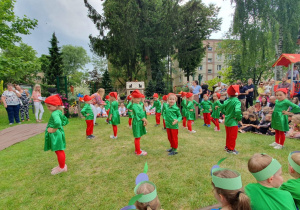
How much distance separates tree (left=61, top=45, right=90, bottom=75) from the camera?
173 ft

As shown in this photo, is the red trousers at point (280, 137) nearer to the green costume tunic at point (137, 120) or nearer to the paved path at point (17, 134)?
the green costume tunic at point (137, 120)

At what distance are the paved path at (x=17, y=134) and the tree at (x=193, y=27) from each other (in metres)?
19.7

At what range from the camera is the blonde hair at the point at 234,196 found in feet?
5.00

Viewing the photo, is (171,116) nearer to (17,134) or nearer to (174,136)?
(174,136)

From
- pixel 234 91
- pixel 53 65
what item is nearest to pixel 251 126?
pixel 234 91

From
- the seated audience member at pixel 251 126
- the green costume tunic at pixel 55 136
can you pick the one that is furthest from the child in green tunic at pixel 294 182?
the seated audience member at pixel 251 126

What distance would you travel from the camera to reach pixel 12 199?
10.5 ft

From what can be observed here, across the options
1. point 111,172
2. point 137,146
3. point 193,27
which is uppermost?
point 193,27

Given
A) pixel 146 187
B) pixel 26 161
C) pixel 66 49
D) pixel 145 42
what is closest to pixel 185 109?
pixel 26 161

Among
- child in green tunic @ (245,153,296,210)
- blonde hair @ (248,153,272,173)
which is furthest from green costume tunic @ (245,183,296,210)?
blonde hair @ (248,153,272,173)

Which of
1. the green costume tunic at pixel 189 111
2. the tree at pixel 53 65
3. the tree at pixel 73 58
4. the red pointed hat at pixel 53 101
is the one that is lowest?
the green costume tunic at pixel 189 111

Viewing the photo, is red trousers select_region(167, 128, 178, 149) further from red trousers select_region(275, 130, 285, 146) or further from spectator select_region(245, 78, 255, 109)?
spectator select_region(245, 78, 255, 109)

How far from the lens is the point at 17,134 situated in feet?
25.4

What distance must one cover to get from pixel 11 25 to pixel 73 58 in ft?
150
